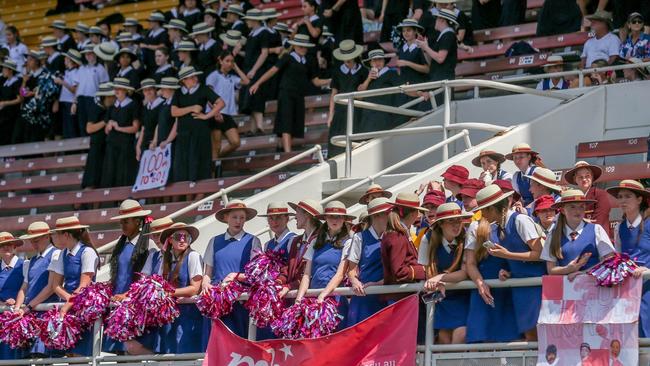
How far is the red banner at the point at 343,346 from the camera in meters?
9.24

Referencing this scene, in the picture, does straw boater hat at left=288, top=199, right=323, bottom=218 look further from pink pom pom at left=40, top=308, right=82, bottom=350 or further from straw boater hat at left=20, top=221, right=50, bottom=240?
straw boater hat at left=20, top=221, right=50, bottom=240

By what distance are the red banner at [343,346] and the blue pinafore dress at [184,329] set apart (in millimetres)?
356

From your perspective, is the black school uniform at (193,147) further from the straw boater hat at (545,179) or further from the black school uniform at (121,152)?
the straw boater hat at (545,179)

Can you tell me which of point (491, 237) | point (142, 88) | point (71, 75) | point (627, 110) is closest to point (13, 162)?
point (71, 75)

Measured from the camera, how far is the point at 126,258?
10.9 meters

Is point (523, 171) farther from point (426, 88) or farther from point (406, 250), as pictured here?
point (426, 88)

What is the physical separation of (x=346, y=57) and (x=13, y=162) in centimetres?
547

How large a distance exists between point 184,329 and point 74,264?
115 cm

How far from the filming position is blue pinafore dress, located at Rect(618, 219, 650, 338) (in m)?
8.44

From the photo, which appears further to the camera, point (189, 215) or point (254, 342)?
point (189, 215)

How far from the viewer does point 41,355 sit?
11289 mm

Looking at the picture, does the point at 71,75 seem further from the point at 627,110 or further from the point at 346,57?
the point at 627,110

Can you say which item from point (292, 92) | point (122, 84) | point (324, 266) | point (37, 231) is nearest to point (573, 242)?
point (324, 266)

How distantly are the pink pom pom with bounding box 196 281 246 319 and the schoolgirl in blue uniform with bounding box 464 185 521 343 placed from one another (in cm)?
184
